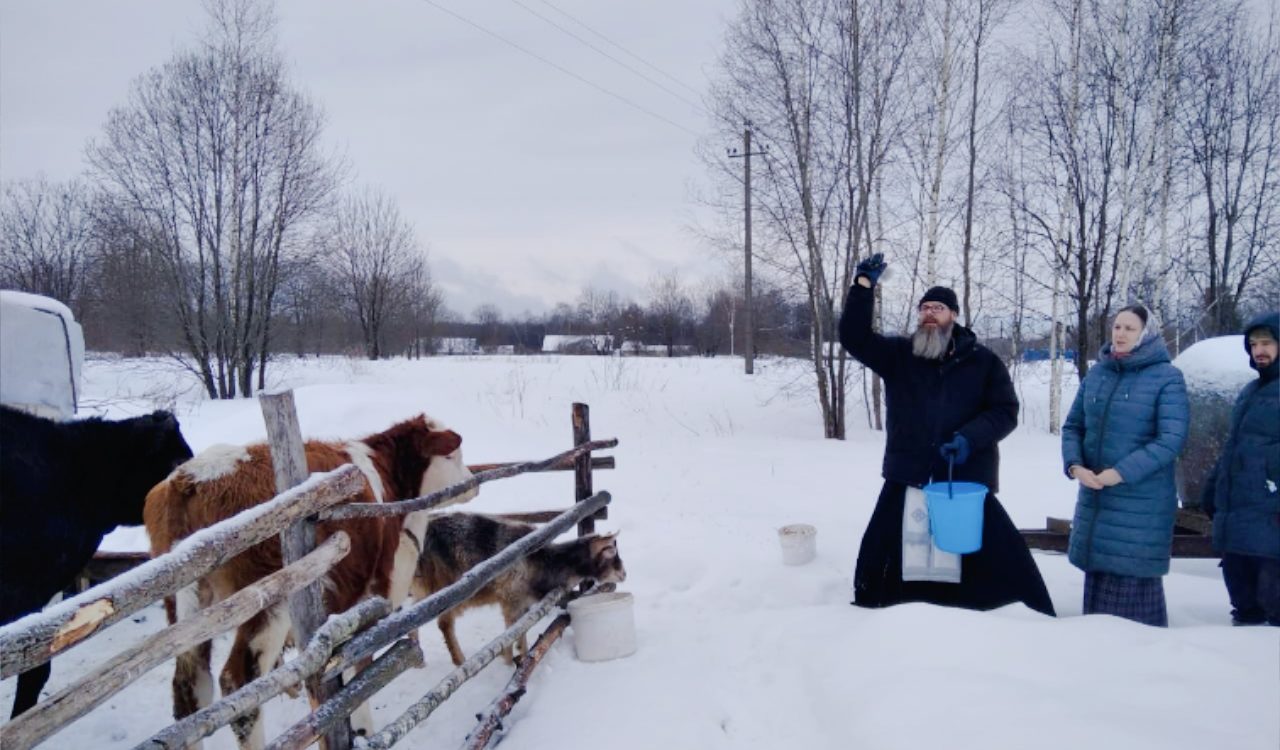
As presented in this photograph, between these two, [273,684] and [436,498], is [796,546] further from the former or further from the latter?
[273,684]

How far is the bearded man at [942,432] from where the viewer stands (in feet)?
13.1

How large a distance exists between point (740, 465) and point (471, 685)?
263 inches

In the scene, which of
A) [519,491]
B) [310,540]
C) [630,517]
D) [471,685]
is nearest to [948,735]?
[310,540]

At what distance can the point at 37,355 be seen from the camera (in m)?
4.76

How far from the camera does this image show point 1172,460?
372 centimetres

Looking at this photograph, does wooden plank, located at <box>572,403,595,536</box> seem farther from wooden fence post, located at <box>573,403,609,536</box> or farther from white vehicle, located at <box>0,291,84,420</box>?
white vehicle, located at <box>0,291,84,420</box>

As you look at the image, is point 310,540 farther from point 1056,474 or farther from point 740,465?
point 1056,474

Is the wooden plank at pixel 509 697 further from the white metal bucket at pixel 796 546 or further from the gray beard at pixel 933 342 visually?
the gray beard at pixel 933 342

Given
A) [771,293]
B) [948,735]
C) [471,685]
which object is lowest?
[471,685]

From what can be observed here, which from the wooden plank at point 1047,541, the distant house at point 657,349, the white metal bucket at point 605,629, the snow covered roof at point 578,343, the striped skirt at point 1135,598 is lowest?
the white metal bucket at point 605,629

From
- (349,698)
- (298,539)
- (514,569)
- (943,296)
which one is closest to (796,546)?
(514,569)

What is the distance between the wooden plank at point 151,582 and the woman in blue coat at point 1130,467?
3.75 metres

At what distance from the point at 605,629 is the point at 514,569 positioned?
0.83 metres

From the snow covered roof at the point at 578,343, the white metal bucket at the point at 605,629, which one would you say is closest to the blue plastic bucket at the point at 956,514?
the white metal bucket at the point at 605,629
